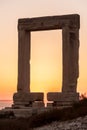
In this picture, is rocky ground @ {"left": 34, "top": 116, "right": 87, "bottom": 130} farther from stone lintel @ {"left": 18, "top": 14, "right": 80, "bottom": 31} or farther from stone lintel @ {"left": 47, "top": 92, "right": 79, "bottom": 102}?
stone lintel @ {"left": 18, "top": 14, "right": 80, "bottom": 31}

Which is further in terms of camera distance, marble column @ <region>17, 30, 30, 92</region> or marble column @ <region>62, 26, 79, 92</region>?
marble column @ <region>17, 30, 30, 92</region>

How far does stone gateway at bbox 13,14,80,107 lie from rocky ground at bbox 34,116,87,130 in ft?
51.4

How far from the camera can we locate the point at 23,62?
30.4m

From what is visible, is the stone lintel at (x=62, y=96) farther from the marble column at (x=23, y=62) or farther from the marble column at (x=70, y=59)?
the marble column at (x=23, y=62)

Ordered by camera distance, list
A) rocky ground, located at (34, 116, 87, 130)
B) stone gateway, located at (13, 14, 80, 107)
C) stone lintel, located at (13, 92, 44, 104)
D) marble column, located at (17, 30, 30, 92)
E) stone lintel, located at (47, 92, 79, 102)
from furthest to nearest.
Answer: marble column, located at (17, 30, 30, 92) → stone lintel, located at (13, 92, 44, 104) → stone gateway, located at (13, 14, 80, 107) → stone lintel, located at (47, 92, 79, 102) → rocky ground, located at (34, 116, 87, 130)

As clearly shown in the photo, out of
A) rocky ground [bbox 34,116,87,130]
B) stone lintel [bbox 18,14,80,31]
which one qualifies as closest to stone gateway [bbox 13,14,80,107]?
stone lintel [bbox 18,14,80,31]

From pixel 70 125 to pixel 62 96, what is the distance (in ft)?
55.7

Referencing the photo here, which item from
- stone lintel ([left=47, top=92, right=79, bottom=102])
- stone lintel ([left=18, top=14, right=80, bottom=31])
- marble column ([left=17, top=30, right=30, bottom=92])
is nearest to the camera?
stone lintel ([left=47, top=92, right=79, bottom=102])

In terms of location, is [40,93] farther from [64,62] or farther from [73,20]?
[73,20]

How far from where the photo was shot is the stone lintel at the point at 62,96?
93.1ft

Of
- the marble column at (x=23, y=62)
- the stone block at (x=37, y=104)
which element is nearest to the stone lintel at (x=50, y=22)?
the marble column at (x=23, y=62)

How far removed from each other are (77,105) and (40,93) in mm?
14456

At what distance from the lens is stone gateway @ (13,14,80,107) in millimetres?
28844

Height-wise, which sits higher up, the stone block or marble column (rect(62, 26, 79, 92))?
marble column (rect(62, 26, 79, 92))
